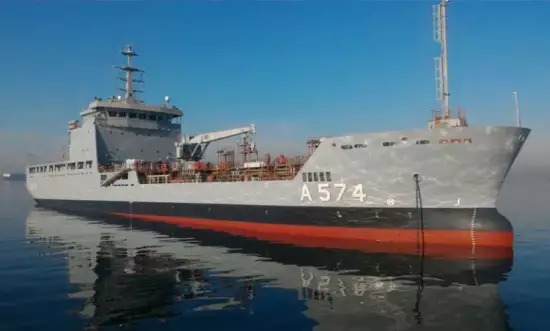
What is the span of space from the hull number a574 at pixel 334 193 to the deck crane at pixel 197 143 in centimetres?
951

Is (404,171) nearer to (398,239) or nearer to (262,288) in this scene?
(398,239)

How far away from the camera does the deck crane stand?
28.8 metres

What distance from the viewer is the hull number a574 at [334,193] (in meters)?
18.2

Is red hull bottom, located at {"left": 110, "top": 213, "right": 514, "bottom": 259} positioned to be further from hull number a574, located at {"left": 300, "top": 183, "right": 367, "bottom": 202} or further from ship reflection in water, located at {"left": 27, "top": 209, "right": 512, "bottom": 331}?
hull number a574, located at {"left": 300, "top": 183, "right": 367, "bottom": 202}

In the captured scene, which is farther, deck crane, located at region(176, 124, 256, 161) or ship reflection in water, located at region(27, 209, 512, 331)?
deck crane, located at region(176, 124, 256, 161)

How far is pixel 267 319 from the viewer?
29.8 feet

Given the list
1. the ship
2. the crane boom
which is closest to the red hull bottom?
the ship

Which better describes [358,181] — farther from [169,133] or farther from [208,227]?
[169,133]

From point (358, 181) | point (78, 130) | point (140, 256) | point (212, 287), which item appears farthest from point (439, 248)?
point (78, 130)

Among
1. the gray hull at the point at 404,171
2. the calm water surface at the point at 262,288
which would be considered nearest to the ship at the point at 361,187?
the gray hull at the point at 404,171

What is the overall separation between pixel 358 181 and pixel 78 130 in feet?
96.5

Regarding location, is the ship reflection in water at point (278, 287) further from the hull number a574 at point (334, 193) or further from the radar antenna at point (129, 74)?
the radar antenna at point (129, 74)

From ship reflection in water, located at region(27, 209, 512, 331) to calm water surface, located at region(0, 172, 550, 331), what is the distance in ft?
0.11

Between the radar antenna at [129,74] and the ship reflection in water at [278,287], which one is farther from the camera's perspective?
the radar antenna at [129,74]
